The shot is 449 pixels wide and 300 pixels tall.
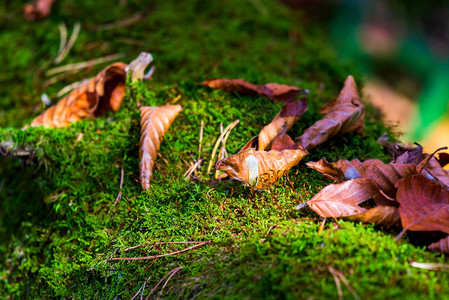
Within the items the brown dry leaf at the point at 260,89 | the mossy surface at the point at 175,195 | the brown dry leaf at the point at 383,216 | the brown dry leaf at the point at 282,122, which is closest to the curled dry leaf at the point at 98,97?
the mossy surface at the point at 175,195

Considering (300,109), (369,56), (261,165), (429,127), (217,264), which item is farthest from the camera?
(369,56)

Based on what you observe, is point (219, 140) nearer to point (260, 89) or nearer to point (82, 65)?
point (260, 89)

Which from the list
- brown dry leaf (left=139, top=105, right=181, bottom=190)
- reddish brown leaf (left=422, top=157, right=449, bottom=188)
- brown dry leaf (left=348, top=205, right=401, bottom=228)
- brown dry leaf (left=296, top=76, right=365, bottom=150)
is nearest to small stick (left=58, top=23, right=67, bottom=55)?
brown dry leaf (left=139, top=105, right=181, bottom=190)

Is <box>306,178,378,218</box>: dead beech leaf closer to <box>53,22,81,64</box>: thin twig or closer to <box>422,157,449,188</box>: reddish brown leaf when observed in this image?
<box>422,157,449,188</box>: reddish brown leaf

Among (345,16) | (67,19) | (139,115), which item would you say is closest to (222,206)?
(139,115)

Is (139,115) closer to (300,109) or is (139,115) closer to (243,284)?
(300,109)

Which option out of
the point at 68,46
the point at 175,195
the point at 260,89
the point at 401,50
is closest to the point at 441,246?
the point at 175,195
